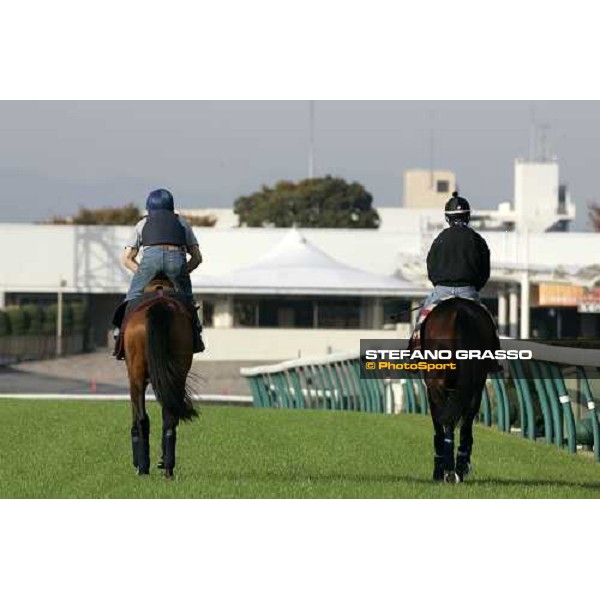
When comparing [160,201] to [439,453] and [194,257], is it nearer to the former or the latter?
[194,257]

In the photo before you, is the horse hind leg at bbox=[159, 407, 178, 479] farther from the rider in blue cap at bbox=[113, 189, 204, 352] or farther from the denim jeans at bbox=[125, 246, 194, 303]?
the denim jeans at bbox=[125, 246, 194, 303]

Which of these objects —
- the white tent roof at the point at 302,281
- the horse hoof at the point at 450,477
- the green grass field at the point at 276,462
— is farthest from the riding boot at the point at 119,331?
the white tent roof at the point at 302,281

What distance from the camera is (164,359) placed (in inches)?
509

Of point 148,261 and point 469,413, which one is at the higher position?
point 148,261

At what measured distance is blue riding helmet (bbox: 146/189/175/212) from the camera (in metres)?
13.0

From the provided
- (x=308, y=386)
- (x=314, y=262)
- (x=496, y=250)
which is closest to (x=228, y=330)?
(x=314, y=262)

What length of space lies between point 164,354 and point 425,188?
316 ft

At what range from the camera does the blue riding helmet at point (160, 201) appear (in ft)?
42.6

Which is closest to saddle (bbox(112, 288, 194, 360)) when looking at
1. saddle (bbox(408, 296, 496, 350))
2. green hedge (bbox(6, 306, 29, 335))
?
saddle (bbox(408, 296, 496, 350))

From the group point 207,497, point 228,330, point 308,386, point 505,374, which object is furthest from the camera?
point 228,330

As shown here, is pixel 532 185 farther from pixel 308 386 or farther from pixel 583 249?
pixel 308 386

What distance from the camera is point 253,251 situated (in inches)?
A: 2633

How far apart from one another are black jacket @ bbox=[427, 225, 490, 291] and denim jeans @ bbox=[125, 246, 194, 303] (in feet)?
5.65

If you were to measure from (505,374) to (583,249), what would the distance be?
46.8m
